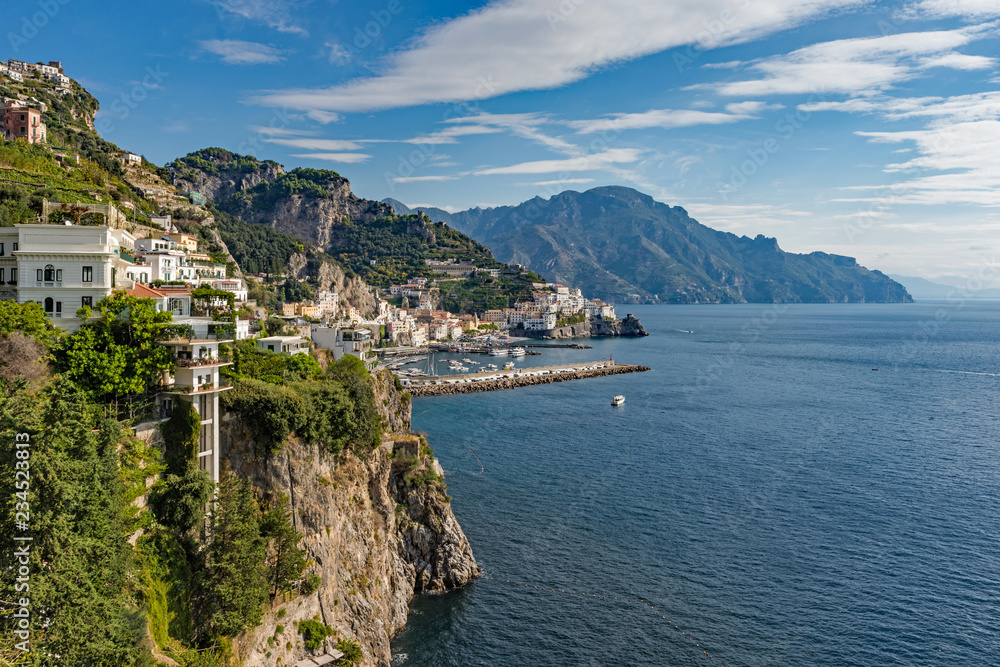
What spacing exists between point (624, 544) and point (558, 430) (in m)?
25.1

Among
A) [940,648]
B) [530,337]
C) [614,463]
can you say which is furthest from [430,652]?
[530,337]

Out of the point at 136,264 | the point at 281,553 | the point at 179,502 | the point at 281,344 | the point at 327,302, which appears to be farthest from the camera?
the point at 327,302

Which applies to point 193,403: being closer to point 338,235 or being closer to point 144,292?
point 144,292

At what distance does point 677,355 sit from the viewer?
11862 centimetres

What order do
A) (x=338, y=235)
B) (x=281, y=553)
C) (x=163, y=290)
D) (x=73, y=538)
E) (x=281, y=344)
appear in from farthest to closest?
(x=338, y=235) → (x=281, y=344) → (x=163, y=290) → (x=281, y=553) → (x=73, y=538)

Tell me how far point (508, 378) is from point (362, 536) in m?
60.1

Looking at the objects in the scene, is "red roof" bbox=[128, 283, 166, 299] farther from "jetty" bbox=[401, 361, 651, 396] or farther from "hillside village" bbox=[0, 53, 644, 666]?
"jetty" bbox=[401, 361, 651, 396]

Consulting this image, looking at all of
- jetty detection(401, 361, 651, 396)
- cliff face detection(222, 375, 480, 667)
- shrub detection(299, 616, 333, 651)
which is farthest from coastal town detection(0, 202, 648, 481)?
jetty detection(401, 361, 651, 396)

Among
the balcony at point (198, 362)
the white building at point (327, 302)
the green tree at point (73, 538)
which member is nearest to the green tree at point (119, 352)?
the balcony at point (198, 362)

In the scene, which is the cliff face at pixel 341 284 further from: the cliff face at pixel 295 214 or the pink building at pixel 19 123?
the pink building at pixel 19 123

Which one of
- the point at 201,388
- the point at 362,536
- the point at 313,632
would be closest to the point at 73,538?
the point at 201,388

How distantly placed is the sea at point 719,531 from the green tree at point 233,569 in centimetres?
808

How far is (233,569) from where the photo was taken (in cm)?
1958

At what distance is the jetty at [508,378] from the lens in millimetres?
79688
